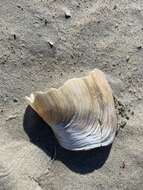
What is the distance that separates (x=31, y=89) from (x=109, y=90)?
452 mm

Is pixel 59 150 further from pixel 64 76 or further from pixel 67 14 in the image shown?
pixel 67 14

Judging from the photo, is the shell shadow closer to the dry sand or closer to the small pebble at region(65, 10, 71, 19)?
the dry sand

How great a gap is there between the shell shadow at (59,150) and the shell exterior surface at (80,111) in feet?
0.19

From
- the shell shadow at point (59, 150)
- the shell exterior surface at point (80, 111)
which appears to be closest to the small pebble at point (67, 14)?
the shell exterior surface at point (80, 111)

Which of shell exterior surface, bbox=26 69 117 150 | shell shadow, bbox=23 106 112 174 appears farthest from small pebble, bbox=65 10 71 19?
shell shadow, bbox=23 106 112 174

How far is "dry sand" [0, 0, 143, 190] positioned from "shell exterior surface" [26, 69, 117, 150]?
0.27ft

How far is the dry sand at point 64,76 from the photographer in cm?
321

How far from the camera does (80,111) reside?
3178mm

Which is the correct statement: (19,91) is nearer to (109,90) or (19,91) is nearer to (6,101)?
(6,101)

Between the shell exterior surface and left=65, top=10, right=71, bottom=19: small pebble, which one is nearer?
the shell exterior surface

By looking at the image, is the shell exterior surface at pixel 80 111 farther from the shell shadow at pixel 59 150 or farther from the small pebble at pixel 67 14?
the small pebble at pixel 67 14

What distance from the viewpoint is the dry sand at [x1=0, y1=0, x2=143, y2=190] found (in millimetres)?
3215

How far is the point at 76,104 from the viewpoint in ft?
10.4

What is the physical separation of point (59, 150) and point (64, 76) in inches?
17.1
